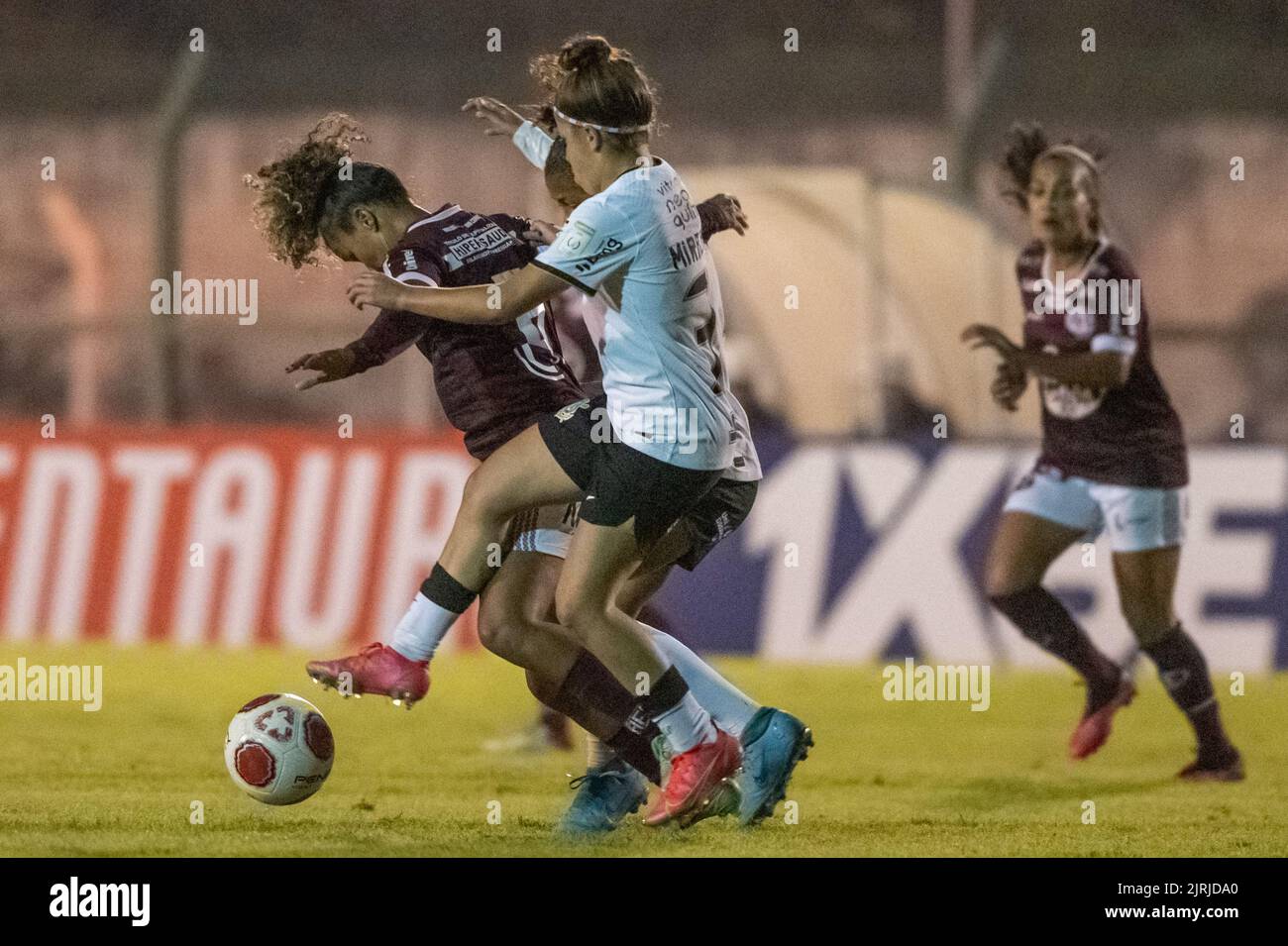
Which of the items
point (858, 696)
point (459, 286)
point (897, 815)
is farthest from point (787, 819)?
point (858, 696)

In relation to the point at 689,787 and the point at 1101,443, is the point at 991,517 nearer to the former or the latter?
the point at 1101,443

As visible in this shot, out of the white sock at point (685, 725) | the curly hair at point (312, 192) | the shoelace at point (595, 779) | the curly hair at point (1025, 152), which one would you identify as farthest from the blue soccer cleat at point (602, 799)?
the curly hair at point (1025, 152)

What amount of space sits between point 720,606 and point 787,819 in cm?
459

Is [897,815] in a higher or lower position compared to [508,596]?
lower

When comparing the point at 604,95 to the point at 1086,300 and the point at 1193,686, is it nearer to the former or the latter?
the point at 1086,300

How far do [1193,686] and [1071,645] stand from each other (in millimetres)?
478

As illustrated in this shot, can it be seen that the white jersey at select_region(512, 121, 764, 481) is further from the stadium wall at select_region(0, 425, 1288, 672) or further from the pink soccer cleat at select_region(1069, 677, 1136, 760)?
the stadium wall at select_region(0, 425, 1288, 672)

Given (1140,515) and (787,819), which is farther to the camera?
(1140,515)

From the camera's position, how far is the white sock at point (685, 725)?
527 cm

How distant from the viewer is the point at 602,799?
565 centimetres

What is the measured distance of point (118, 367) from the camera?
1723cm

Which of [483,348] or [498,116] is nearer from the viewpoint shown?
[483,348]

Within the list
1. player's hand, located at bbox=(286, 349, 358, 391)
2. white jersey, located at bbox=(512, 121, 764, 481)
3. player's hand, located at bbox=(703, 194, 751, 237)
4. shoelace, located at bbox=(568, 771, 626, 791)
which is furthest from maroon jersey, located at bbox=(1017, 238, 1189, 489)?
player's hand, located at bbox=(286, 349, 358, 391)

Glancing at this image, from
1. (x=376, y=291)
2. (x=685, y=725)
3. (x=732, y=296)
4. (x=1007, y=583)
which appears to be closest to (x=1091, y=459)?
(x=1007, y=583)
